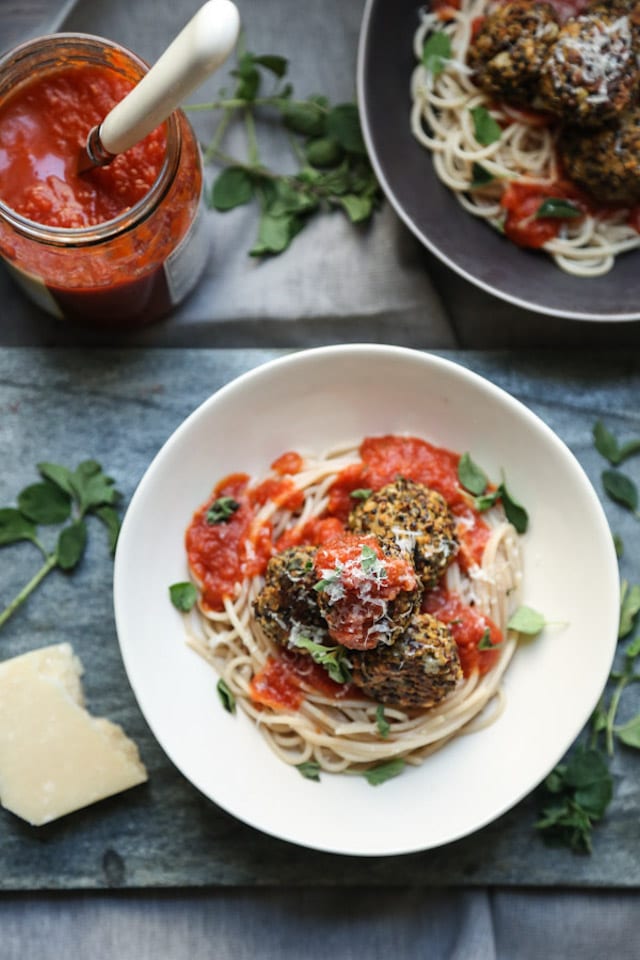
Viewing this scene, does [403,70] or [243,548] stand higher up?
[403,70]

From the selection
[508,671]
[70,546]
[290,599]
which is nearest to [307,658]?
[290,599]

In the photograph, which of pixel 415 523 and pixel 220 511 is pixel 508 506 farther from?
pixel 220 511

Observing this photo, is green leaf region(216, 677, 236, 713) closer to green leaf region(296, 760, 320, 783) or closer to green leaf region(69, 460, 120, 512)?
green leaf region(296, 760, 320, 783)

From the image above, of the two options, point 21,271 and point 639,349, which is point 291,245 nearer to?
point 21,271

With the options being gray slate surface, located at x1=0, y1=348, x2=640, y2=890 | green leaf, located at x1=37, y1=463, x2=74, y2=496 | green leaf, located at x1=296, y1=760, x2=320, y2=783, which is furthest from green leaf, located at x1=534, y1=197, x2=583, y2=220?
green leaf, located at x1=296, y1=760, x2=320, y2=783

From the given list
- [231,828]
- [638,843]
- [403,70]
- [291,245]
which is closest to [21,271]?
[291,245]
